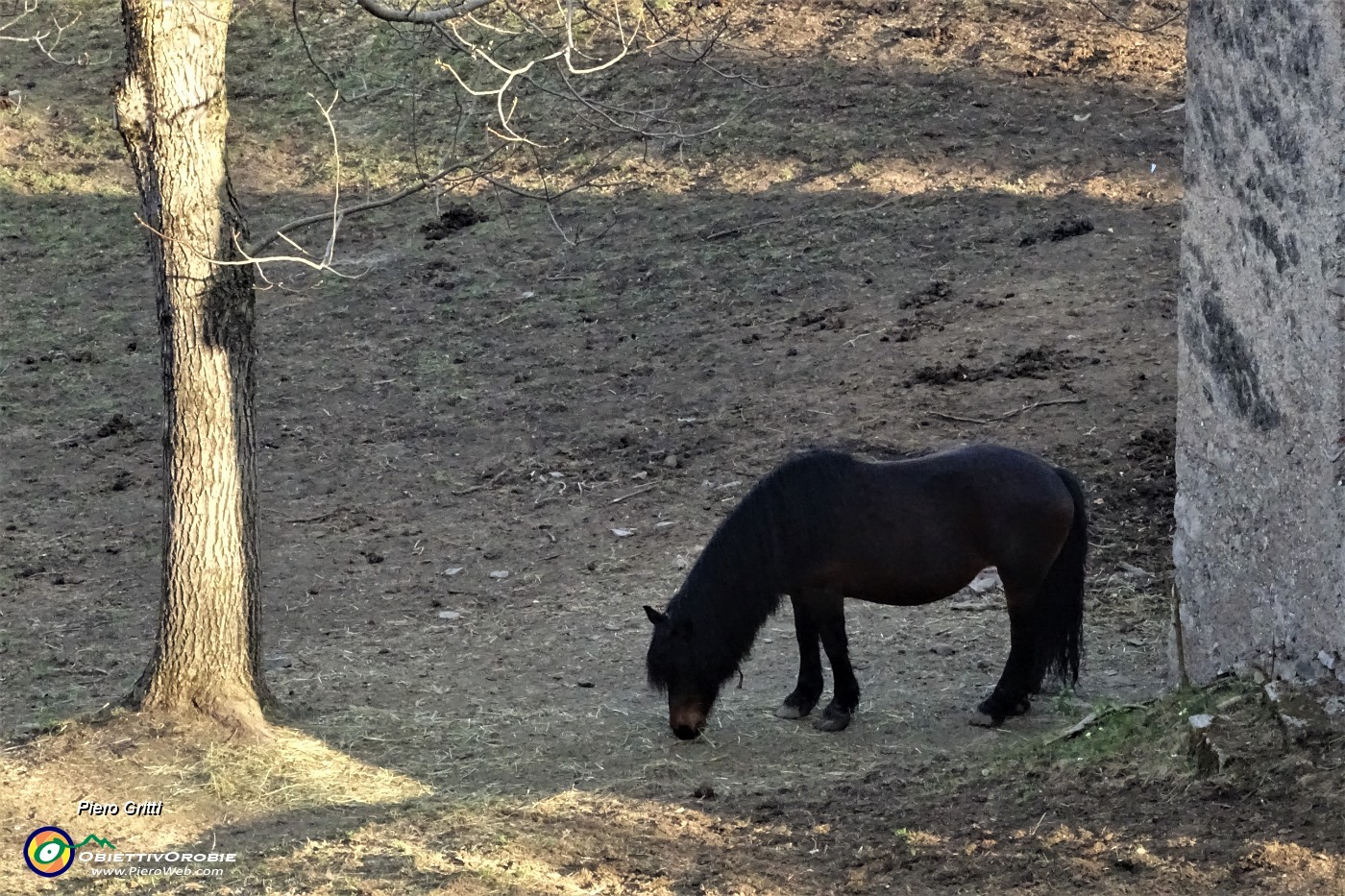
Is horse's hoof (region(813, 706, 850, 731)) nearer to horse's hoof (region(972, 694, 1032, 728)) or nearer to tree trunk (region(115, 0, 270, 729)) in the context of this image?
horse's hoof (region(972, 694, 1032, 728))

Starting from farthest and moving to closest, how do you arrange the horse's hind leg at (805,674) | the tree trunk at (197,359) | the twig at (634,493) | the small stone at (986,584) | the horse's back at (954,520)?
the twig at (634,493), the small stone at (986,584), the horse's hind leg at (805,674), the horse's back at (954,520), the tree trunk at (197,359)

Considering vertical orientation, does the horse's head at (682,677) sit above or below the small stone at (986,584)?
above

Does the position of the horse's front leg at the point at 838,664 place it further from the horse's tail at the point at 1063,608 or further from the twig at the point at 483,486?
the twig at the point at 483,486

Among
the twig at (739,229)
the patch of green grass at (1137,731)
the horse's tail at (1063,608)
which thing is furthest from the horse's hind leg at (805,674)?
the twig at (739,229)

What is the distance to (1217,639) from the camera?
→ 17.6ft

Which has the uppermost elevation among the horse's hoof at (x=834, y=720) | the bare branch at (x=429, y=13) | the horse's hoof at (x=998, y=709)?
the bare branch at (x=429, y=13)

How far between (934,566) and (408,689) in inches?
104

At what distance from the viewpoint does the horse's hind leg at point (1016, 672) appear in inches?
237

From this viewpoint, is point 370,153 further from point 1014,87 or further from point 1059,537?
point 1059,537

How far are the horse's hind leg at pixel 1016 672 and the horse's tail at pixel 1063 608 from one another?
4cm

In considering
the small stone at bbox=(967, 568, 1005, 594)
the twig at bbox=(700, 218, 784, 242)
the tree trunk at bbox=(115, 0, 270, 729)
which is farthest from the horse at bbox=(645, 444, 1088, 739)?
the twig at bbox=(700, 218, 784, 242)

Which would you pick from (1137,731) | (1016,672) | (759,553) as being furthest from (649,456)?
(1137,731)

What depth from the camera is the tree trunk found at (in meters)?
5.75

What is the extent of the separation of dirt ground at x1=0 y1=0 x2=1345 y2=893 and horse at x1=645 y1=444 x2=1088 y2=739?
0.28 meters
